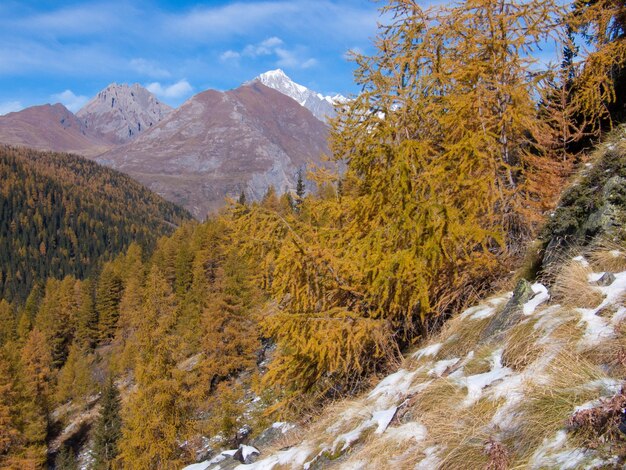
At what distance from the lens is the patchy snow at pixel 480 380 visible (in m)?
3.56

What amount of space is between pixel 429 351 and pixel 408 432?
2.21m

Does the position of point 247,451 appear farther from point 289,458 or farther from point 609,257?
point 609,257

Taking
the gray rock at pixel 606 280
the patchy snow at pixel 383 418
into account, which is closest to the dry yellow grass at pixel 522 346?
the gray rock at pixel 606 280

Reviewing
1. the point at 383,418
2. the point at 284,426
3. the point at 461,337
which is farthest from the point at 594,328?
the point at 284,426

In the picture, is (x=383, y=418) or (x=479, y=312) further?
(x=479, y=312)

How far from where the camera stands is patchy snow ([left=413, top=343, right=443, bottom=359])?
18.4ft

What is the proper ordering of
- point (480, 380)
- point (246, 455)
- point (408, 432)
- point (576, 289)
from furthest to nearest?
1. point (246, 455)
2. point (576, 289)
3. point (480, 380)
4. point (408, 432)

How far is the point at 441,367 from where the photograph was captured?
4.84 m

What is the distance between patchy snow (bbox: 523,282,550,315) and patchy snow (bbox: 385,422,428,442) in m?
1.74

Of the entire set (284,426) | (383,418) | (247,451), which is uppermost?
(383,418)

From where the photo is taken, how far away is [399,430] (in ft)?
12.4

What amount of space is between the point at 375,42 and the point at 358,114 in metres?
1.98

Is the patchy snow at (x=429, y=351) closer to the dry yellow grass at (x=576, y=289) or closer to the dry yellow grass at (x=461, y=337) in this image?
the dry yellow grass at (x=461, y=337)

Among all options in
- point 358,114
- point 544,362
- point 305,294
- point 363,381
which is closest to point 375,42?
point 358,114
